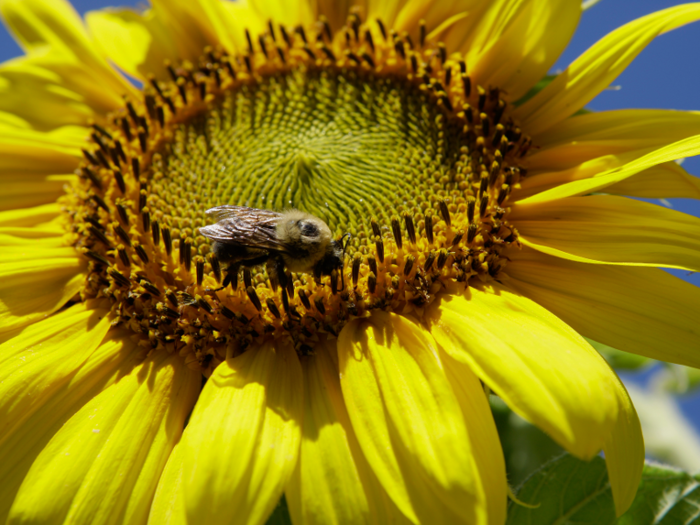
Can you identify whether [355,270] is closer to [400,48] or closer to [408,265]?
[408,265]

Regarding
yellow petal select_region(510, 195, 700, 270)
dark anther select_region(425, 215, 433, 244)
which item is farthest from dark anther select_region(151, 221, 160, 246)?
yellow petal select_region(510, 195, 700, 270)

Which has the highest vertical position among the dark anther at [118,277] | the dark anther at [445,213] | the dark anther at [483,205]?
the dark anther at [483,205]

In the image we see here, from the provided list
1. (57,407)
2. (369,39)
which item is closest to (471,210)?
(369,39)

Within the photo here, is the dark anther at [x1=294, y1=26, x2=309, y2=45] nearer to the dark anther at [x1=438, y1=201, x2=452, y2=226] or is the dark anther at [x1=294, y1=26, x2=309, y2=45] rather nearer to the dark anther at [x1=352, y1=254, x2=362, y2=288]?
the dark anther at [x1=438, y1=201, x2=452, y2=226]

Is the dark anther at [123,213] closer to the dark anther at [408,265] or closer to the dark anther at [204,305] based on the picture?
the dark anther at [204,305]

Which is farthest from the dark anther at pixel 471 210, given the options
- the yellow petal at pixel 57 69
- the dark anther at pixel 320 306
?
the yellow petal at pixel 57 69

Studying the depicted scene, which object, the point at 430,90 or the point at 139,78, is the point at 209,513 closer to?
the point at 430,90
